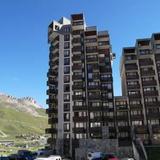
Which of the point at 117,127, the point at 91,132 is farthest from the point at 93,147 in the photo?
the point at 117,127

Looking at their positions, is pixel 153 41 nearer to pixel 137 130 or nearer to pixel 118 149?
pixel 137 130

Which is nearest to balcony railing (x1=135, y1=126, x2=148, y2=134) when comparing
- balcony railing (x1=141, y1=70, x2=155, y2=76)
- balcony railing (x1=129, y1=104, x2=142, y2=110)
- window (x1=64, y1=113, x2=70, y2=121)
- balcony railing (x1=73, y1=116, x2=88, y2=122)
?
balcony railing (x1=129, y1=104, x2=142, y2=110)

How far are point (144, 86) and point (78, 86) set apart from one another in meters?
23.5

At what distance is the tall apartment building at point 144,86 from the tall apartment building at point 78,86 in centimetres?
723

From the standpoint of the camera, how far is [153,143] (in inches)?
3172

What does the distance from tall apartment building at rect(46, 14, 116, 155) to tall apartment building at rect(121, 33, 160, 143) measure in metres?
7.23

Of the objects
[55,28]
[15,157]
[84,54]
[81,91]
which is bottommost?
[15,157]

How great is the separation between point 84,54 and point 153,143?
39.4 metres

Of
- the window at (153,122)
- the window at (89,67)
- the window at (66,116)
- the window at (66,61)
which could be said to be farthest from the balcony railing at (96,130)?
the window at (66,61)

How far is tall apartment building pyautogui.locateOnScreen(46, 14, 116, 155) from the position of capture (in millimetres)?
83562

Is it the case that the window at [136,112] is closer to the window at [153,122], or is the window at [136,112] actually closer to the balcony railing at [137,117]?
the balcony railing at [137,117]

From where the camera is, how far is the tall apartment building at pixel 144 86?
273ft

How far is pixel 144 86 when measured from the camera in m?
89.4

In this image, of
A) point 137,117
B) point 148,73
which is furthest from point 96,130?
point 148,73
